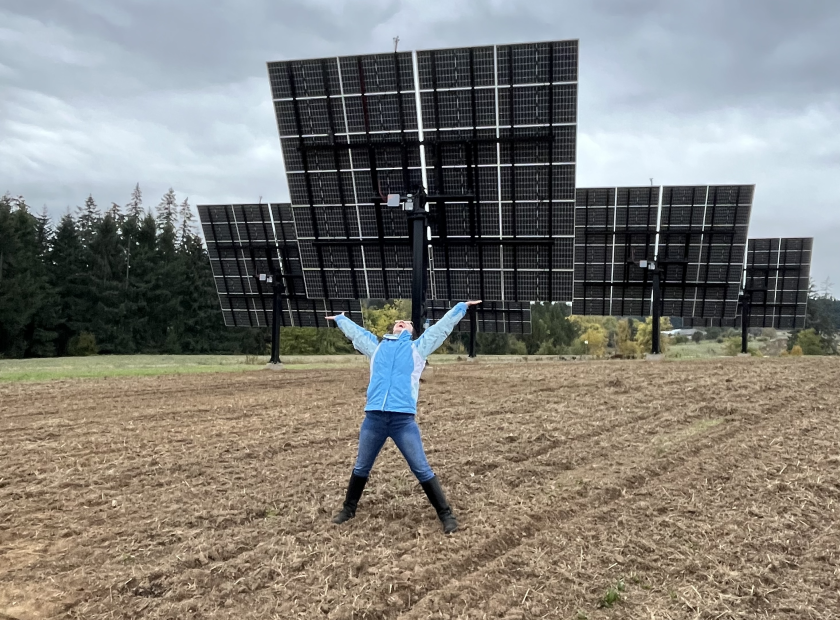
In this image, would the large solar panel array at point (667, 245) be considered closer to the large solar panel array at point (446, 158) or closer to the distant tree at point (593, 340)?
the large solar panel array at point (446, 158)

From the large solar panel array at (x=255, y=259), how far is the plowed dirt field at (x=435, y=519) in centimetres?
1345

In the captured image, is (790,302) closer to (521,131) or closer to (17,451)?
(521,131)

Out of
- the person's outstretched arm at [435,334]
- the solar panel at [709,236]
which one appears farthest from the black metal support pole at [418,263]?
the solar panel at [709,236]

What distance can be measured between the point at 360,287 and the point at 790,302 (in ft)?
72.2

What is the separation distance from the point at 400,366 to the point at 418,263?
329 inches

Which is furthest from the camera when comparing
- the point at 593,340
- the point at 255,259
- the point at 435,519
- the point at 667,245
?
the point at 593,340

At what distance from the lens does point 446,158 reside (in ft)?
54.3

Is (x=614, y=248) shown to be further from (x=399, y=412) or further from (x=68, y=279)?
(x=68, y=279)

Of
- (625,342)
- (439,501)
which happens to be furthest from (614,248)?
(625,342)

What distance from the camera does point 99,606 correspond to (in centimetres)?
462

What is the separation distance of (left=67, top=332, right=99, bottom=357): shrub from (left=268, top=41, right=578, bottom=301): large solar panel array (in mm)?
35208

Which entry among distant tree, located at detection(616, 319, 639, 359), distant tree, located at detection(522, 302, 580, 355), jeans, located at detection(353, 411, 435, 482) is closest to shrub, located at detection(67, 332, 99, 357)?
distant tree, located at detection(522, 302, 580, 355)

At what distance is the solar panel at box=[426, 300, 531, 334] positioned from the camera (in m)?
27.5

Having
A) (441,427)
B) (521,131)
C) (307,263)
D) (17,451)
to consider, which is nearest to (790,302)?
(521,131)
